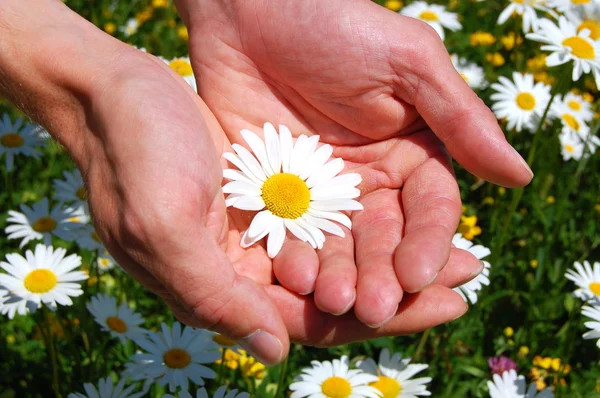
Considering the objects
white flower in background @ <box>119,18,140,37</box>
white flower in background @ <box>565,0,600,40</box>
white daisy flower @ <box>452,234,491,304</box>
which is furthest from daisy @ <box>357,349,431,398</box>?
white flower in background @ <box>119,18,140,37</box>

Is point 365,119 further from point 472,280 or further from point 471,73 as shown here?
point 471,73

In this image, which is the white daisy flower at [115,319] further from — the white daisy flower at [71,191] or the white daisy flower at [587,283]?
the white daisy flower at [587,283]

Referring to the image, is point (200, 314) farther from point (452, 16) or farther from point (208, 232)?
point (452, 16)

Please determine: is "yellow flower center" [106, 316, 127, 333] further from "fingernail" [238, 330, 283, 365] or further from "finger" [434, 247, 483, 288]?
"finger" [434, 247, 483, 288]

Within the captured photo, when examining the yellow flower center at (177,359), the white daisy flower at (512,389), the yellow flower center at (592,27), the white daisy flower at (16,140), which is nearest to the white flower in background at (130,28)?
the white daisy flower at (16,140)

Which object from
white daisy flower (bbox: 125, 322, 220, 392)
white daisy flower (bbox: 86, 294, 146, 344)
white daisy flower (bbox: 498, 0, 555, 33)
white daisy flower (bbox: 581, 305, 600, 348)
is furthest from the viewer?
white daisy flower (bbox: 498, 0, 555, 33)

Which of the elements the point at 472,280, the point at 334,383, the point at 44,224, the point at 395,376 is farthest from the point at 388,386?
the point at 44,224
